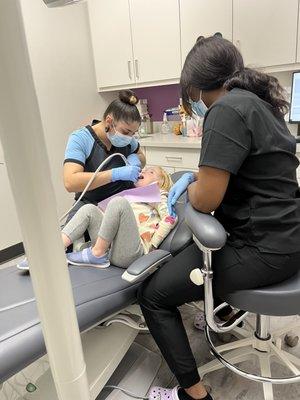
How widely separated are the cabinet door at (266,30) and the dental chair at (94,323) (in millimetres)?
1487

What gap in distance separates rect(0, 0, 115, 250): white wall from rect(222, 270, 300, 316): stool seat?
2.03 meters

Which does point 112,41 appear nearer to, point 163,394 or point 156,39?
point 156,39

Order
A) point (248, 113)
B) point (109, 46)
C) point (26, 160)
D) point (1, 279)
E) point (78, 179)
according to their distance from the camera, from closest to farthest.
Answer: point (26, 160), point (248, 113), point (1, 279), point (78, 179), point (109, 46)

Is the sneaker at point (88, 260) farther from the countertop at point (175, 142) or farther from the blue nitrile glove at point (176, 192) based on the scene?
the countertop at point (175, 142)

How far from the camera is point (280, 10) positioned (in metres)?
2.17

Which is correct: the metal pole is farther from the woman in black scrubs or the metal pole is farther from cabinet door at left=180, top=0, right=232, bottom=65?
cabinet door at left=180, top=0, right=232, bottom=65

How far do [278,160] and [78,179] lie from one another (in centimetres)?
94

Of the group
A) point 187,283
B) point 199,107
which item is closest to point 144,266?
point 187,283

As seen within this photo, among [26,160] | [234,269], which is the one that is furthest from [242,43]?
[26,160]

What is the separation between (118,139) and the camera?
167 cm

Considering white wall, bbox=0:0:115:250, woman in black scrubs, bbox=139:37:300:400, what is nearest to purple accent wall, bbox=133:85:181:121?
white wall, bbox=0:0:115:250

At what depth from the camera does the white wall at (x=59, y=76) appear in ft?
8.76

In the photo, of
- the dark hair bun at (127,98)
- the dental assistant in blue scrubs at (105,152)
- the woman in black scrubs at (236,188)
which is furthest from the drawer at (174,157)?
the woman in black scrubs at (236,188)

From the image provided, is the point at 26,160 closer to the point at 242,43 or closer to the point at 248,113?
the point at 248,113
